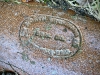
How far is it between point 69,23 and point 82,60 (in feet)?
0.87

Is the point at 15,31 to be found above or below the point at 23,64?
above

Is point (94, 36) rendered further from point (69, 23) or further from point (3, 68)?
point (3, 68)

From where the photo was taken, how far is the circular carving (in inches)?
62.6

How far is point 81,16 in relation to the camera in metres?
1.70

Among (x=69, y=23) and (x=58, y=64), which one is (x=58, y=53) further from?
(x=69, y=23)

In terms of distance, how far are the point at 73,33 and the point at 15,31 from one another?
0.38 metres

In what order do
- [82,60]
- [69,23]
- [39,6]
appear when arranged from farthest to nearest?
1. [39,6]
2. [69,23]
3. [82,60]

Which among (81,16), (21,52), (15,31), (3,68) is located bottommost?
(3,68)

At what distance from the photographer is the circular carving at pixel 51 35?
1.59m

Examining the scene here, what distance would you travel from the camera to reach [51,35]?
1648mm

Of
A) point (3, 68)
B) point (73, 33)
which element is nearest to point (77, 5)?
point (73, 33)

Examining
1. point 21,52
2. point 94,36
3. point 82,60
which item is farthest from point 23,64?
point 94,36

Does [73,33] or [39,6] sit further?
[39,6]

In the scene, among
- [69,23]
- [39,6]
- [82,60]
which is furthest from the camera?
[39,6]
